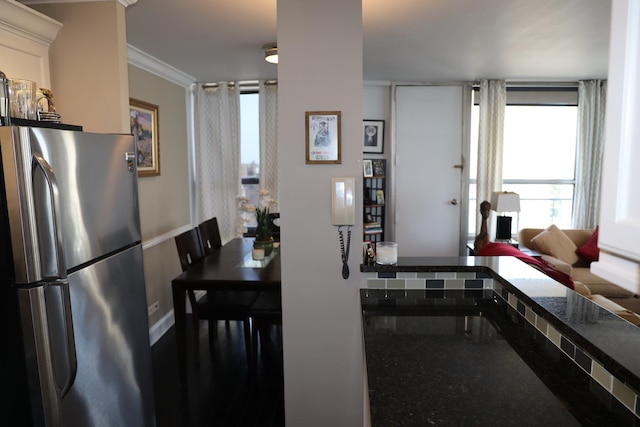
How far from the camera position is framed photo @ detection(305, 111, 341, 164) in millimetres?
1903

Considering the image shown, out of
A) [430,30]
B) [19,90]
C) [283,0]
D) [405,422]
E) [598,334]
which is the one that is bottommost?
[405,422]

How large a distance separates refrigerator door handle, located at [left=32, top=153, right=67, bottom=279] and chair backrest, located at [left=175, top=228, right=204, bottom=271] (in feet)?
4.78

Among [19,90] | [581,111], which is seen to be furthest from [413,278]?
[581,111]

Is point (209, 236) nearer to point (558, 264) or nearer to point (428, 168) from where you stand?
point (428, 168)

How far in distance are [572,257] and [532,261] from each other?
2.03 metres

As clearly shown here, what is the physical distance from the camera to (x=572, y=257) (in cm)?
429

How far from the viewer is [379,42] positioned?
322 centimetres

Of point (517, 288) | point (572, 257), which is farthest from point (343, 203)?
point (572, 257)

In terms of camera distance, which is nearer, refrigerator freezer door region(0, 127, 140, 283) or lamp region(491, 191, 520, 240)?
refrigerator freezer door region(0, 127, 140, 283)

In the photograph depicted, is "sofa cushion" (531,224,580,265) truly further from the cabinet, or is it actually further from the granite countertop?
the granite countertop

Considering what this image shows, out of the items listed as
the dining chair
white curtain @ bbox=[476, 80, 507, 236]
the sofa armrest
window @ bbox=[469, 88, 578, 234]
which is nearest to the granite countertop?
the dining chair

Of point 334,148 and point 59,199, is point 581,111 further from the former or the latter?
point 59,199

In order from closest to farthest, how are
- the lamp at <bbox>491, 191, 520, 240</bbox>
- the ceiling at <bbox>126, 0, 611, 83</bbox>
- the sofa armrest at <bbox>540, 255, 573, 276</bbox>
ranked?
the ceiling at <bbox>126, 0, 611, 83</bbox>
the sofa armrest at <bbox>540, 255, 573, 276</bbox>
the lamp at <bbox>491, 191, 520, 240</bbox>

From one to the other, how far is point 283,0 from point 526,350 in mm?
1663
